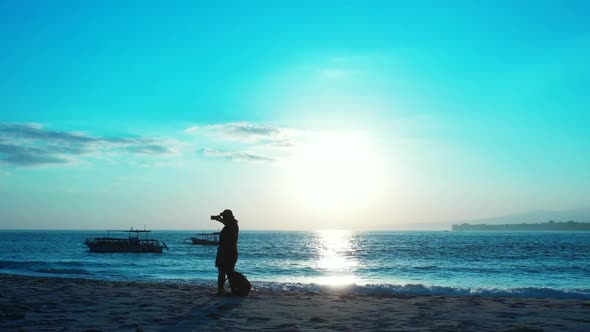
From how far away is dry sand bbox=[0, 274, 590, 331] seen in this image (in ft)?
27.0

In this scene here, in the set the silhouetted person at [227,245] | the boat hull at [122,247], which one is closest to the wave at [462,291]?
the silhouetted person at [227,245]

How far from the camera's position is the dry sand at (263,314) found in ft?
27.0

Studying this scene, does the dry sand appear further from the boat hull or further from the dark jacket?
the boat hull

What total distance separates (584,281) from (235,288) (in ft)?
80.1

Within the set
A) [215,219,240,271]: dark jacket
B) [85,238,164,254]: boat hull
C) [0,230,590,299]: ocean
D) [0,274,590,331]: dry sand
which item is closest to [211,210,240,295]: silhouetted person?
[215,219,240,271]: dark jacket

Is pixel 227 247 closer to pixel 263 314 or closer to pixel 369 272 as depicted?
pixel 263 314

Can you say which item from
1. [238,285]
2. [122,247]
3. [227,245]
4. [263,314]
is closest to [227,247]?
[227,245]

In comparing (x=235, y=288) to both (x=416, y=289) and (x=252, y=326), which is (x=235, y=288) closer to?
(x=252, y=326)

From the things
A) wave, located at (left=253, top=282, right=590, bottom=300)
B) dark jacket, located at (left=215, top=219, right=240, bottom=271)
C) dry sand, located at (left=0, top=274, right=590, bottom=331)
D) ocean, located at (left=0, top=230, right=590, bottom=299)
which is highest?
dark jacket, located at (left=215, top=219, right=240, bottom=271)

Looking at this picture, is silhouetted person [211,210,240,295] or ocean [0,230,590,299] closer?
silhouetted person [211,210,240,295]

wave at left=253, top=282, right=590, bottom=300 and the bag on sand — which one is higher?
the bag on sand

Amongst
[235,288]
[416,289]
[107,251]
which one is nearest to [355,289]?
[416,289]

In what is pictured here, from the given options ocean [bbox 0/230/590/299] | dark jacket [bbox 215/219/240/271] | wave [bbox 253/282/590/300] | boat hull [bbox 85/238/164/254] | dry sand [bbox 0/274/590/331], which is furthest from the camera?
boat hull [bbox 85/238/164/254]

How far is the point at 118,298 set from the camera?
11.8m
